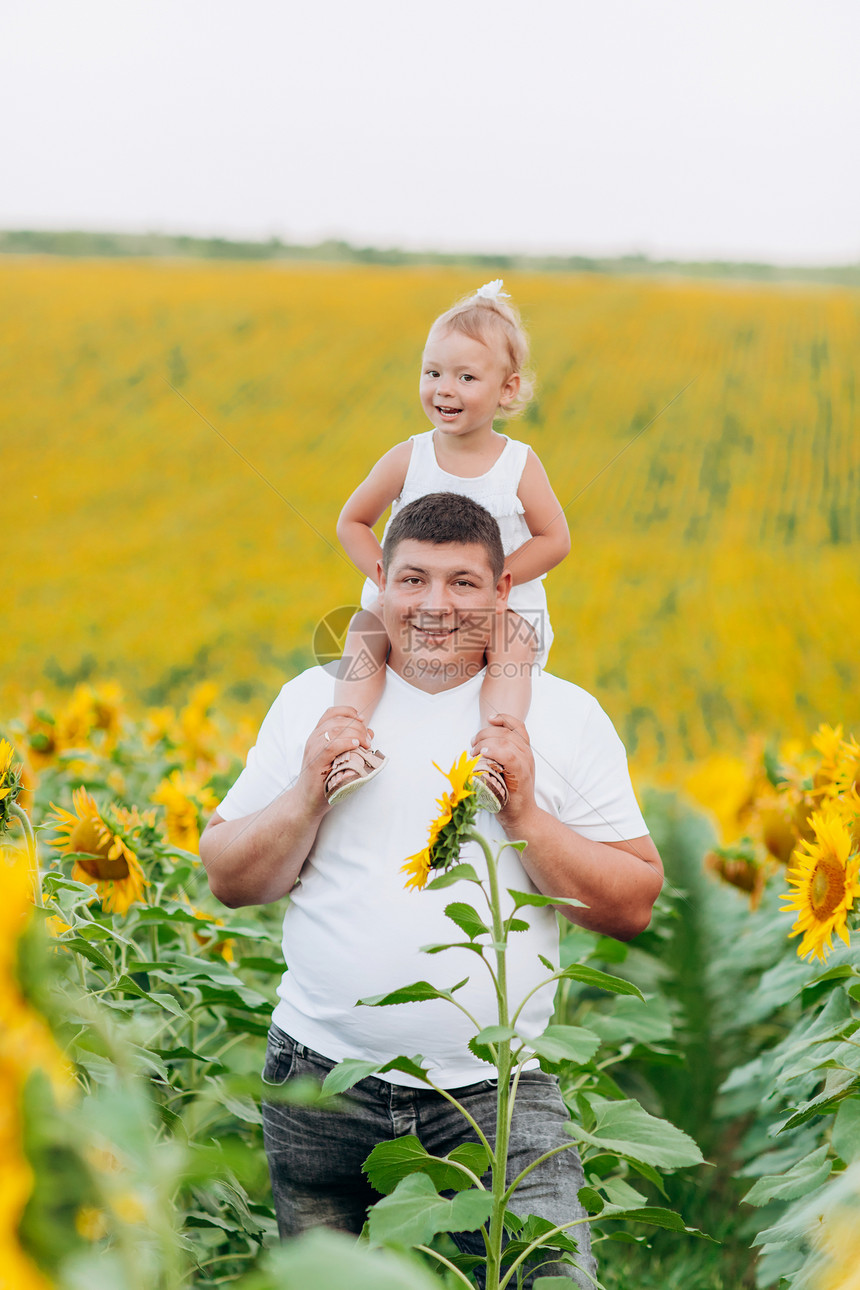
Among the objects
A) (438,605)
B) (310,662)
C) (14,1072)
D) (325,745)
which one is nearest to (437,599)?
(438,605)

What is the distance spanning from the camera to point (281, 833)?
5.59ft

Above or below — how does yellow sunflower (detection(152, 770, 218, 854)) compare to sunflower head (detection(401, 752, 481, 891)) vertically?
below

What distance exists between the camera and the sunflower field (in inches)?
39.9

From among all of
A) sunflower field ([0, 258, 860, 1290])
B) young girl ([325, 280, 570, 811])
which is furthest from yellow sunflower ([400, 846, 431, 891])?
young girl ([325, 280, 570, 811])

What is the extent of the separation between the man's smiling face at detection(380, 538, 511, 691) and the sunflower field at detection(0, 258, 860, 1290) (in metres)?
0.16

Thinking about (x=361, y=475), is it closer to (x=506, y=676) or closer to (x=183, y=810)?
(x=183, y=810)

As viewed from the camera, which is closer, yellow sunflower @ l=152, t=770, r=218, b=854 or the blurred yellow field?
yellow sunflower @ l=152, t=770, r=218, b=854

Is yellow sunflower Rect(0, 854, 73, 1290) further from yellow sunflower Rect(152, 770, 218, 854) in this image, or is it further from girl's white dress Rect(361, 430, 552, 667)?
yellow sunflower Rect(152, 770, 218, 854)

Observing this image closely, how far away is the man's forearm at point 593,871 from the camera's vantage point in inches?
64.2

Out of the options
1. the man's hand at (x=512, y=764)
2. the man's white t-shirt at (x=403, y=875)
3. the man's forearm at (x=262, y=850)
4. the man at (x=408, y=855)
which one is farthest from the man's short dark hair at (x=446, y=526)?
the man's forearm at (x=262, y=850)

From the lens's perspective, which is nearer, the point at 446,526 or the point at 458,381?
the point at 446,526

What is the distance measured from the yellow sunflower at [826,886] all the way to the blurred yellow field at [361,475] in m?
4.53

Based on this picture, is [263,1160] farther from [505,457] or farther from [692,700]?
[692,700]

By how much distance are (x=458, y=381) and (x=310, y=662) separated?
208 inches
